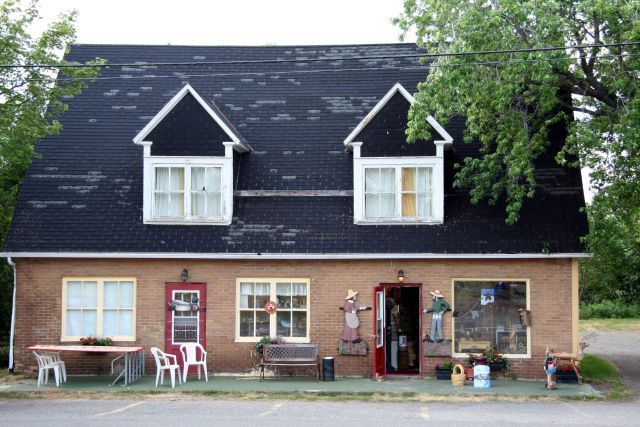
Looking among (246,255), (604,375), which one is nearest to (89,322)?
(246,255)

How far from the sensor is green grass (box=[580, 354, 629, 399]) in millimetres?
19914

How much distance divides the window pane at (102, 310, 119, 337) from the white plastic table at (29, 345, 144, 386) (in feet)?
2.21

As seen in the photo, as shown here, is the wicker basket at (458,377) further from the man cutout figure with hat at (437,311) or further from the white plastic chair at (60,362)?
the white plastic chair at (60,362)

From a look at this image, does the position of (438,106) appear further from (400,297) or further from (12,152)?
(12,152)

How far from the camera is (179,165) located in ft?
75.3

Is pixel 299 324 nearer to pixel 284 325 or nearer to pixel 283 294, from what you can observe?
pixel 284 325

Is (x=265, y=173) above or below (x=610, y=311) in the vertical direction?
above

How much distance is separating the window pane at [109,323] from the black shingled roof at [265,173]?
160cm

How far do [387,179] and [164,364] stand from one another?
705 centimetres

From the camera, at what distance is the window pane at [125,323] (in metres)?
22.2

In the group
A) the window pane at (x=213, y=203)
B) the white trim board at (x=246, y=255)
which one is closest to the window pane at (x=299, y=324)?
the white trim board at (x=246, y=255)

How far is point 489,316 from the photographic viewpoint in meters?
21.9

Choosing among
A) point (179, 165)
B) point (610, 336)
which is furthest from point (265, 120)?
point (610, 336)

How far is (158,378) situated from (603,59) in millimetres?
12486
